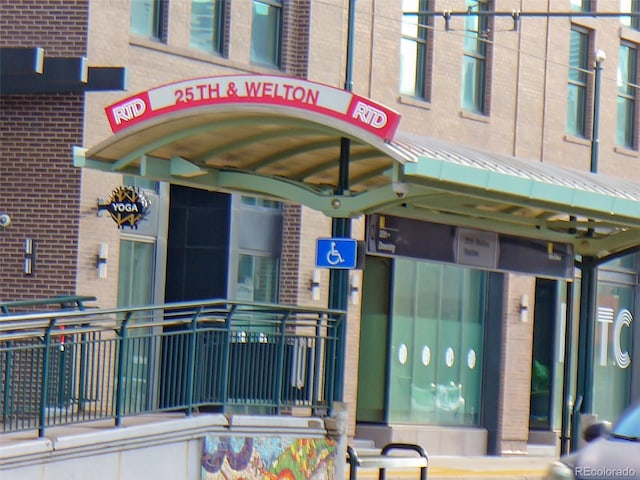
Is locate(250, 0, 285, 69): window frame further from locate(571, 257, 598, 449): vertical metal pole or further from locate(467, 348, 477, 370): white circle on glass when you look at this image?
locate(467, 348, 477, 370): white circle on glass

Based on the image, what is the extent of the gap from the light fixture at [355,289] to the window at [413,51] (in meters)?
3.82

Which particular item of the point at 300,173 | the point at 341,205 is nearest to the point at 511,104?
the point at 300,173

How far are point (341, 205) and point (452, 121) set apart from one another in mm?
12385

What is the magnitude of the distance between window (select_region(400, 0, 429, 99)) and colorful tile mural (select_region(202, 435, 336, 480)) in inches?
487

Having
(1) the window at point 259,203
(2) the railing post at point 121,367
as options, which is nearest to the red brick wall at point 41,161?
(1) the window at point 259,203

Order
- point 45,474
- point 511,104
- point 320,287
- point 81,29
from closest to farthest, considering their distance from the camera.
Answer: point 45,474 < point 81,29 < point 320,287 < point 511,104

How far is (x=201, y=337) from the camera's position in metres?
14.3

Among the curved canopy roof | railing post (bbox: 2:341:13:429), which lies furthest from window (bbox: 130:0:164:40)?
railing post (bbox: 2:341:13:429)

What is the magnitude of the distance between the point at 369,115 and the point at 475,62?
14460mm

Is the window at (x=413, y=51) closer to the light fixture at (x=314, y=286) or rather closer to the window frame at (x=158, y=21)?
the light fixture at (x=314, y=286)

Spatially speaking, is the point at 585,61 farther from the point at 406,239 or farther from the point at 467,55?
the point at 406,239

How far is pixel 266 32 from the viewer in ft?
79.2

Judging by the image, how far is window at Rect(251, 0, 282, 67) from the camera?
23.9m

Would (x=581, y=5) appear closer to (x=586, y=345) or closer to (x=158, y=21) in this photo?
(x=158, y=21)
